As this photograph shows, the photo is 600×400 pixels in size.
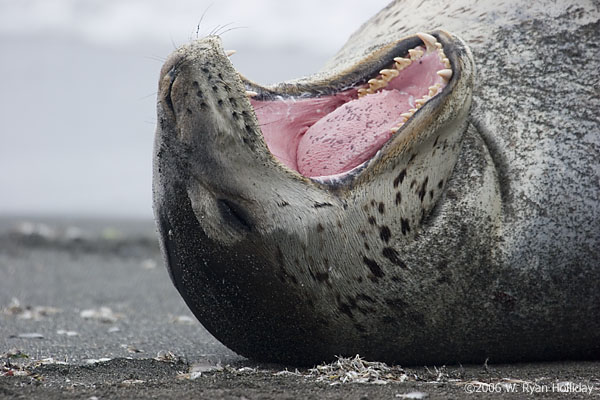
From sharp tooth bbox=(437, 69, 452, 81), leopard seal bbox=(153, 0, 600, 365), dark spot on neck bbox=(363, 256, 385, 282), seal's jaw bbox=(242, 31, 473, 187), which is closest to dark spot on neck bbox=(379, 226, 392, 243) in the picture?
leopard seal bbox=(153, 0, 600, 365)

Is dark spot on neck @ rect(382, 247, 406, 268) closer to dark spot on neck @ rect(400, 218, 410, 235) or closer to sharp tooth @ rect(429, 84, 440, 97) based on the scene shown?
dark spot on neck @ rect(400, 218, 410, 235)

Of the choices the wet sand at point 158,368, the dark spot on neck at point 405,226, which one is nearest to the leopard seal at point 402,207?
the dark spot on neck at point 405,226

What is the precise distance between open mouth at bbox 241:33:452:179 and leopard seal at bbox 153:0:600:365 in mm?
10

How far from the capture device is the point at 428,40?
4.20 meters

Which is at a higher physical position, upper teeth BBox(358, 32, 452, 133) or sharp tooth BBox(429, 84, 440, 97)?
upper teeth BBox(358, 32, 452, 133)

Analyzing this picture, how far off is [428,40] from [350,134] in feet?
1.88

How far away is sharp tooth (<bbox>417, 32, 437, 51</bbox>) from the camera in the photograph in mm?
4195

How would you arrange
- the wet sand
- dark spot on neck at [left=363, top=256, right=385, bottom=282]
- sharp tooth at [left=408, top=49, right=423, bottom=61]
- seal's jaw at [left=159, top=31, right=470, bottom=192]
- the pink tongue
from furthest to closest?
sharp tooth at [left=408, top=49, right=423, bottom=61]
the pink tongue
dark spot on neck at [left=363, top=256, right=385, bottom=282]
seal's jaw at [left=159, top=31, right=470, bottom=192]
the wet sand

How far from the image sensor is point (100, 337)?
5.71 m

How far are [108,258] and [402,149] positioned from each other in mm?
8166

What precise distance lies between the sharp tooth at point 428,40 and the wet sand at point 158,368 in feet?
4.92

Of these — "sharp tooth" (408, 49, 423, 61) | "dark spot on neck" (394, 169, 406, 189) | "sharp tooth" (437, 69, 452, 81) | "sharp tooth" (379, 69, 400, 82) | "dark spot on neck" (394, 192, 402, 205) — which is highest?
"sharp tooth" (408, 49, 423, 61)

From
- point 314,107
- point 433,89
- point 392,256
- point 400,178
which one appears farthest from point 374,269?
point 314,107

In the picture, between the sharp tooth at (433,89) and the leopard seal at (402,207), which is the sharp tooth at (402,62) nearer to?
the leopard seal at (402,207)
